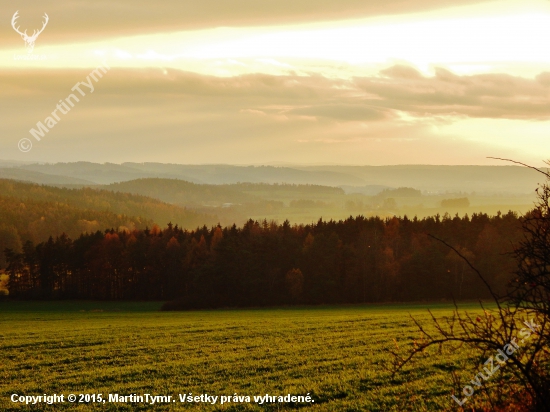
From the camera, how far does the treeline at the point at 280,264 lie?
77.7 meters

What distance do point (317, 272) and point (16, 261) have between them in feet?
179

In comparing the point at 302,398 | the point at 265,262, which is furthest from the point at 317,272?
the point at 302,398

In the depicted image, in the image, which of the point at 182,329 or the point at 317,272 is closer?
the point at 182,329

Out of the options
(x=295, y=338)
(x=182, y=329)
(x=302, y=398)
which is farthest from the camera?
(x=182, y=329)

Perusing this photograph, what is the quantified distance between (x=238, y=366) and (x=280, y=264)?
61.4 meters

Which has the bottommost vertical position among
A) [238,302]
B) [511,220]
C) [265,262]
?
[238,302]

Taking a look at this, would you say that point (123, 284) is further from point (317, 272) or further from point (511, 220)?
point (511, 220)

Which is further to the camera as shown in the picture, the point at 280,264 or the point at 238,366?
the point at 280,264

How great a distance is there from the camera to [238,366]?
21656 millimetres

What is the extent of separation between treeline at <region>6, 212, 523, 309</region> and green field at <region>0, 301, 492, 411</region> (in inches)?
1547

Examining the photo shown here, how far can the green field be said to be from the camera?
1567cm

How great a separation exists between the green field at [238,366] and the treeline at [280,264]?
39305 millimetres

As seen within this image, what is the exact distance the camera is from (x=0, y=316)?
59.1 meters

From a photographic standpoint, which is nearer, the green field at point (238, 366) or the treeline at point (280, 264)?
the green field at point (238, 366)
